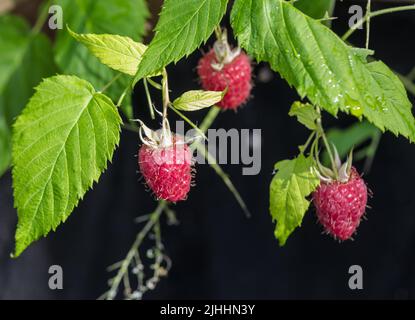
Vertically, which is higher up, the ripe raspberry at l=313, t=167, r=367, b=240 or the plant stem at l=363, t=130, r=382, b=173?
the plant stem at l=363, t=130, r=382, b=173

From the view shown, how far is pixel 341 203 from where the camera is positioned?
619 mm

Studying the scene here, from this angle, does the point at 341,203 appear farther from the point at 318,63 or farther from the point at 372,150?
the point at 372,150

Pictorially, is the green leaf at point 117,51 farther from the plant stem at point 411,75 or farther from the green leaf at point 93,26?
the plant stem at point 411,75

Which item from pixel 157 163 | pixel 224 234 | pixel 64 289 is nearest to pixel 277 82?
pixel 224 234

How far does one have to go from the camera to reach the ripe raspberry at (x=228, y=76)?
27.5 inches

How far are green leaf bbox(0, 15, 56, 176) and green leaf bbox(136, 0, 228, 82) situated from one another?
0.46 m

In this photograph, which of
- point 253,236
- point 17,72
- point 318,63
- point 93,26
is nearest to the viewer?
point 318,63

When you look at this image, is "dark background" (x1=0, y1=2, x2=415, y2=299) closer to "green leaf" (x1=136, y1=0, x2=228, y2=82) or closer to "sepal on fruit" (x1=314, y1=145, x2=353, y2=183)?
"sepal on fruit" (x1=314, y1=145, x2=353, y2=183)

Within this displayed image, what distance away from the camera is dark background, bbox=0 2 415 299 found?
1.35 meters

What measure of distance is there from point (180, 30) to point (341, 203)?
21 cm

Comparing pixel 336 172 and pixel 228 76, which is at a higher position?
pixel 228 76

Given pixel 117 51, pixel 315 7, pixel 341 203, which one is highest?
pixel 315 7

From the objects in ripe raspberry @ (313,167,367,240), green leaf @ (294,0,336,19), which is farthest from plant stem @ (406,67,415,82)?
ripe raspberry @ (313,167,367,240)

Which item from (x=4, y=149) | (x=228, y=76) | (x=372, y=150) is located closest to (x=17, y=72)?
(x=4, y=149)
